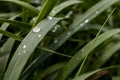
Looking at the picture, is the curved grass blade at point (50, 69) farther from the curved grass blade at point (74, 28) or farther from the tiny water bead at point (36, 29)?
the tiny water bead at point (36, 29)

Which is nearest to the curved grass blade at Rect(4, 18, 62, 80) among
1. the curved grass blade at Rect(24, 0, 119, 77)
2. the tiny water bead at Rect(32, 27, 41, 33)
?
the tiny water bead at Rect(32, 27, 41, 33)

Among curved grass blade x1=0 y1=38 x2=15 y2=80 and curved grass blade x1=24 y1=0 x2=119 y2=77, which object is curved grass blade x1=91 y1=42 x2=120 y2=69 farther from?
curved grass blade x1=0 y1=38 x2=15 y2=80

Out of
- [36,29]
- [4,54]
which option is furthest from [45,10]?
[4,54]

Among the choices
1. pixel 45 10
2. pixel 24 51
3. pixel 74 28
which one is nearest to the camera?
pixel 24 51

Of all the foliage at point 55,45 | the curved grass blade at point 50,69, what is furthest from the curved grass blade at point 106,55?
the curved grass blade at point 50,69

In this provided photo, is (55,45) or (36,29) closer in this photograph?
(36,29)

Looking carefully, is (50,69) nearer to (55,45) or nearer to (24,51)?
(55,45)
